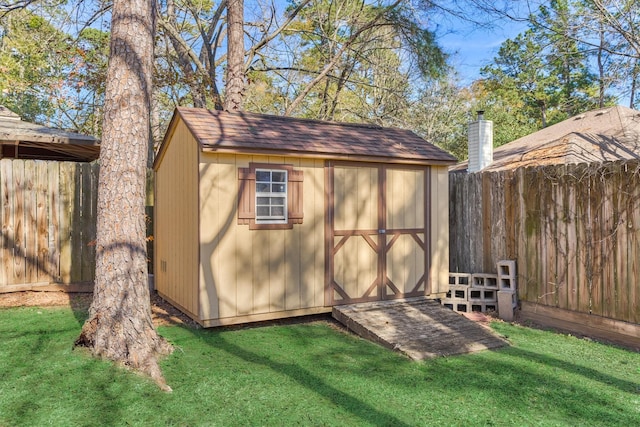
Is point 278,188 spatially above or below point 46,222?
above

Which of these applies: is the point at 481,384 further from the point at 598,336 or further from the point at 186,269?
the point at 186,269

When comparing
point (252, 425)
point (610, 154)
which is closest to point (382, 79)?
point (610, 154)

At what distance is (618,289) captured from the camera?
5473 millimetres

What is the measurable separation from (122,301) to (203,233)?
144 cm

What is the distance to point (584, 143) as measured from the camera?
1038 centimetres

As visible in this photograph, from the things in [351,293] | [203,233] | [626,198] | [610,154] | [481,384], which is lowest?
[481,384]

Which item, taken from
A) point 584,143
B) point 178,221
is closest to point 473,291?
point 178,221

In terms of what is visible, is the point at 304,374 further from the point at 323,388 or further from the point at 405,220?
the point at 405,220

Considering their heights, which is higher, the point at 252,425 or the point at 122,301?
the point at 122,301

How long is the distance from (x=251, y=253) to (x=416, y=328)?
2.36 m

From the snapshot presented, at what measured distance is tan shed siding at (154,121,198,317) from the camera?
573 centimetres

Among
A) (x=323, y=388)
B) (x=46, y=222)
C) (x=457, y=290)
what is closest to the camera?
(x=323, y=388)

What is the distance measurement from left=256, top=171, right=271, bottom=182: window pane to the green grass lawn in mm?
2039

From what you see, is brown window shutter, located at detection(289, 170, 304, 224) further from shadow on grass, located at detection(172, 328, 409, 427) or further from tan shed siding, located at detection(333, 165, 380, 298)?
shadow on grass, located at detection(172, 328, 409, 427)
